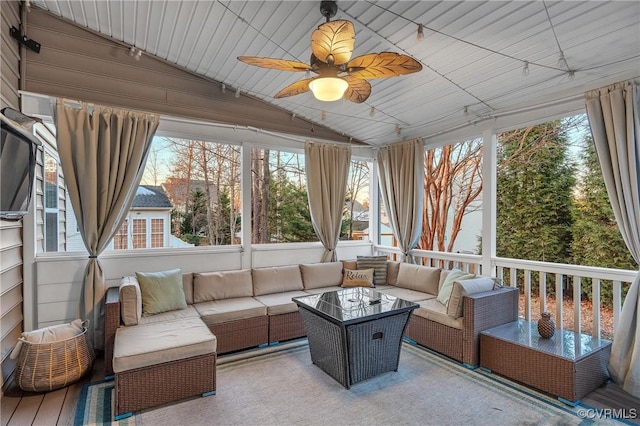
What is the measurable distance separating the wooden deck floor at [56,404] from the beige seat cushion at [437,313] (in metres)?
1.06

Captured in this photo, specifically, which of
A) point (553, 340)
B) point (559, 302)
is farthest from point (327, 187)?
point (553, 340)

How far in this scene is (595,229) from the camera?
14.1 ft

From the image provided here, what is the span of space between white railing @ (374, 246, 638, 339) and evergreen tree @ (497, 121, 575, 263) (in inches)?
19.3

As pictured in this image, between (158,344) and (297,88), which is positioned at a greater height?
(297,88)

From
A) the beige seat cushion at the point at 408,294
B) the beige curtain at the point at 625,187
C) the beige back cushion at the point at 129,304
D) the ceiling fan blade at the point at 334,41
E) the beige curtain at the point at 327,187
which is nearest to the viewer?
the ceiling fan blade at the point at 334,41

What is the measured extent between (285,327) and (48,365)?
2105mm

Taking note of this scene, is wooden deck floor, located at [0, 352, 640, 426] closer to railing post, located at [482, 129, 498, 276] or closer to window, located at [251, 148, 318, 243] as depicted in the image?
railing post, located at [482, 129, 498, 276]

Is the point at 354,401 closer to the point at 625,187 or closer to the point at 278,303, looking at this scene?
the point at 278,303

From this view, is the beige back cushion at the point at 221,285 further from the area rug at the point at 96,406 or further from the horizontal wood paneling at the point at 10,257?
the horizontal wood paneling at the point at 10,257

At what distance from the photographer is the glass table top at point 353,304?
2.87m

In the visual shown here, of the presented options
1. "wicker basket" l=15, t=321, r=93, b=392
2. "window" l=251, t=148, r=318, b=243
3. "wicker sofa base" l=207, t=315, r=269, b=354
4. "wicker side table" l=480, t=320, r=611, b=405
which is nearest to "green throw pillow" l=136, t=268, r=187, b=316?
"wicker sofa base" l=207, t=315, r=269, b=354

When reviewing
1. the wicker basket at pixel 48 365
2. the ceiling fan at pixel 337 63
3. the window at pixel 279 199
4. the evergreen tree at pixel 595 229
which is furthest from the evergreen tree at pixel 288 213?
the evergreen tree at pixel 595 229

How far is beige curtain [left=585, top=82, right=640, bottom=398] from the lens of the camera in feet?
9.05

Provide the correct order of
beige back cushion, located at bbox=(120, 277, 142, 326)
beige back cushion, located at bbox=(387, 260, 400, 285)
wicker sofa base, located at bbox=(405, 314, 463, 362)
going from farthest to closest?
beige back cushion, located at bbox=(387, 260, 400, 285) → wicker sofa base, located at bbox=(405, 314, 463, 362) → beige back cushion, located at bbox=(120, 277, 142, 326)
